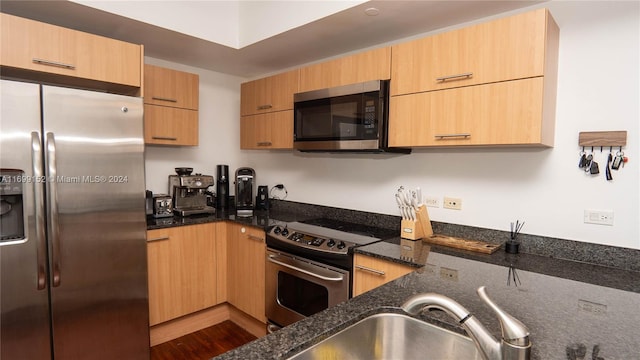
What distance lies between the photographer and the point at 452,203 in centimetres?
220

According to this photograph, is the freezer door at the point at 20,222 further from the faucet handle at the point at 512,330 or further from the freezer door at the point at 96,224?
the faucet handle at the point at 512,330

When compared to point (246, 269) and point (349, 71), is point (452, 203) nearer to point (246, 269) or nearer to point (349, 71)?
point (349, 71)

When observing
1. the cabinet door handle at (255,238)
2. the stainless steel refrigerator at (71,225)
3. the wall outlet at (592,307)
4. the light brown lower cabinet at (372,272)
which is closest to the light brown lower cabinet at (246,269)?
the cabinet door handle at (255,238)

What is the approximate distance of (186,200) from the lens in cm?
286

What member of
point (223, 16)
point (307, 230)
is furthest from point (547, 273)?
point (223, 16)

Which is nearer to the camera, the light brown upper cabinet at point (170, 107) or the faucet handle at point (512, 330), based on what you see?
the faucet handle at point (512, 330)

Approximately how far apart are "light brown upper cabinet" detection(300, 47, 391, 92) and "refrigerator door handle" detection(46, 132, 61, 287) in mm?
1576

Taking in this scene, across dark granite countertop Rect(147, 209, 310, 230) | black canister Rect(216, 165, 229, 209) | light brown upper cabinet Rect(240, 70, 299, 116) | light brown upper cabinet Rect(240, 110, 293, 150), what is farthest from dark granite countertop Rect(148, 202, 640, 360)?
black canister Rect(216, 165, 229, 209)

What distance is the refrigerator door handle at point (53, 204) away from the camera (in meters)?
1.82

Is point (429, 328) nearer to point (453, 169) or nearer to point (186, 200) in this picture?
point (453, 169)

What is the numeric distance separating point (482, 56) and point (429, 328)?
4.45ft

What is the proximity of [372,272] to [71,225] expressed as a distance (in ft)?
5.54

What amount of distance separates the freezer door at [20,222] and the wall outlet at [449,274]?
203cm

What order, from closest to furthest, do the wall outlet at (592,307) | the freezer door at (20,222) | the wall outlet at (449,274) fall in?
the wall outlet at (592,307) < the wall outlet at (449,274) < the freezer door at (20,222)
